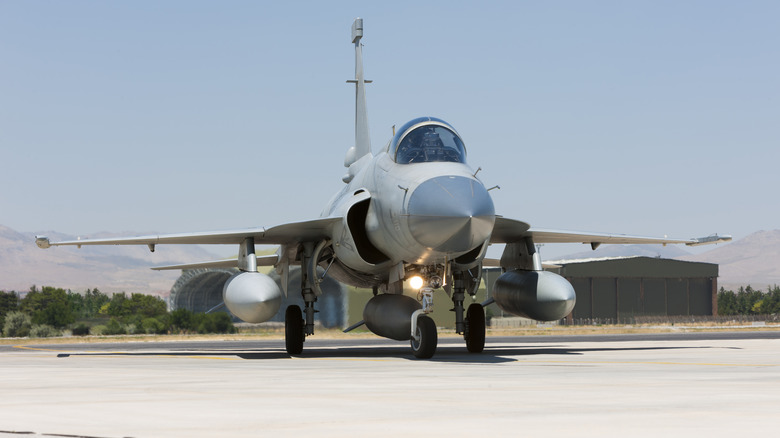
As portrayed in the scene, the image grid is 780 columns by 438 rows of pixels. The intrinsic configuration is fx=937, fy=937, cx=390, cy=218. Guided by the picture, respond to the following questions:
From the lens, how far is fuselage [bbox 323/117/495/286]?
1568 cm

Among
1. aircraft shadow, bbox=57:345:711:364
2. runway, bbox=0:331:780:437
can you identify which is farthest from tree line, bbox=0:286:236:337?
runway, bbox=0:331:780:437

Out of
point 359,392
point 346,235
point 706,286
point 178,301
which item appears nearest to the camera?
point 359,392

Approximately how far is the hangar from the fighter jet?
56.5 metres

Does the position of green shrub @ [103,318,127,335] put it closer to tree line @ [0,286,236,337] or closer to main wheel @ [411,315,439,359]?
tree line @ [0,286,236,337]

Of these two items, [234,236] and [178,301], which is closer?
[234,236]

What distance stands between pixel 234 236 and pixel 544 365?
9070mm

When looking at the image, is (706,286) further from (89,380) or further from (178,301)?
(89,380)

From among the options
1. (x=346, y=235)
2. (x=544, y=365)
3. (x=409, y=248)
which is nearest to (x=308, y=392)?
(x=544, y=365)

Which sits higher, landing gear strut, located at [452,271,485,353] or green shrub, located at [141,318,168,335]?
landing gear strut, located at [452,271,485,353]

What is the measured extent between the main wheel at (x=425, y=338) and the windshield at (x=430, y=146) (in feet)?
9.66

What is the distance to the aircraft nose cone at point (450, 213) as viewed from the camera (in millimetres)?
15531

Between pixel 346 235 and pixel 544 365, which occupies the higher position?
pixel 346 235

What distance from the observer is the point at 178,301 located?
72.0 metres

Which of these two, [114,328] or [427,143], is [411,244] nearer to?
[427,143]
